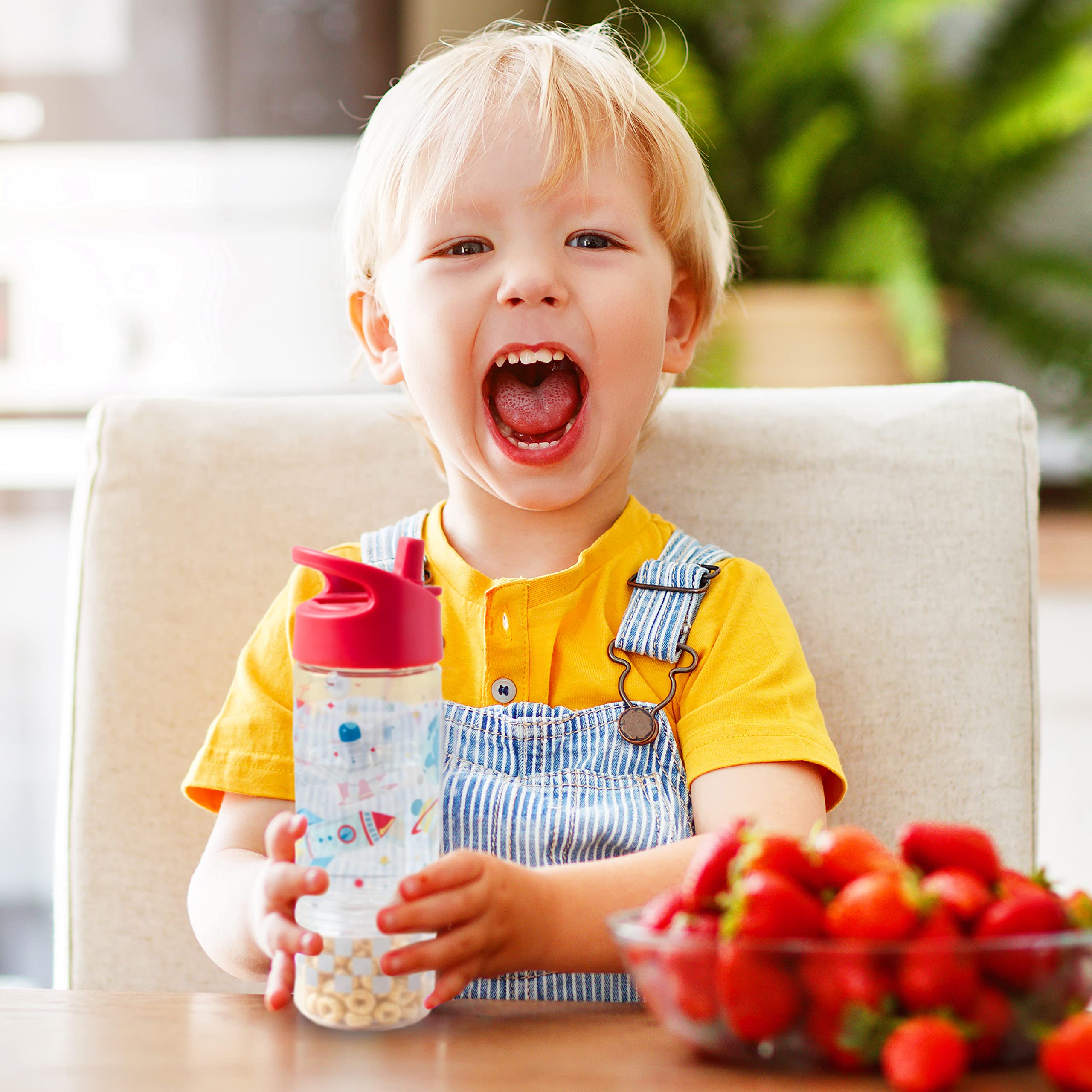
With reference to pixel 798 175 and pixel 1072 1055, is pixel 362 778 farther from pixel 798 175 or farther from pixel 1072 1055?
pixel 798 175

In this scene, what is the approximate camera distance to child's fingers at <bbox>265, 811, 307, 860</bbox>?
648mm

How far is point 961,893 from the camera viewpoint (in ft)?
1.70

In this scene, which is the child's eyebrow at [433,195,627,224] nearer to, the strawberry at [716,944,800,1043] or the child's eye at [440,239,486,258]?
the child's eye at [440,239,486,258]

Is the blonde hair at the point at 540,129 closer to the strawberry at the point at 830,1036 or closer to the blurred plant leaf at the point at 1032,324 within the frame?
the strawberry at the point at 830,1036

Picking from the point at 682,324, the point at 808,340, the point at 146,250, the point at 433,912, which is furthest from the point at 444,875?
the point at 808,340

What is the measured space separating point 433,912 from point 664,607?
16.0 inches

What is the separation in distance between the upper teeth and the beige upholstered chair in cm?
23

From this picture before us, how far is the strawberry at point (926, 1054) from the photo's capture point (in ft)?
1.63

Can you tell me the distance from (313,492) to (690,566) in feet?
1.23

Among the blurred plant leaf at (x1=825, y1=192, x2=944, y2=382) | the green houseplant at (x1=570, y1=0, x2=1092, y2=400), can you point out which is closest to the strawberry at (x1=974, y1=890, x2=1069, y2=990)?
the blurred plant leaf at (x1=825, y1=192, x2=944, y2=382)

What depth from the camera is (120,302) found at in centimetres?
Result: 224

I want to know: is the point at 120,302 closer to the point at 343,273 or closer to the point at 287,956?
the point at 343,273

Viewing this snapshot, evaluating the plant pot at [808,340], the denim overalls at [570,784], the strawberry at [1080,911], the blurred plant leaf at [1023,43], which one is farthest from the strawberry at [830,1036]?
the blurred plant leaf at [1023,43]

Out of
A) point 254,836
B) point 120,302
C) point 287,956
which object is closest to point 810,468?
point 254,836
